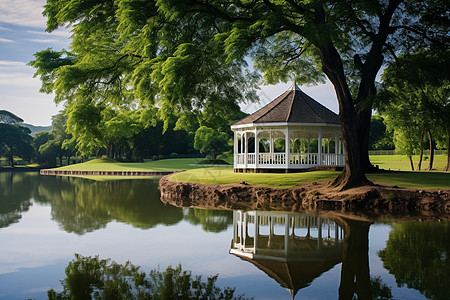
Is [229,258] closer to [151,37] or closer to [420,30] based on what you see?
[151,37]

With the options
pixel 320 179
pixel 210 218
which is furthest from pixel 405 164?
pixel 210 218

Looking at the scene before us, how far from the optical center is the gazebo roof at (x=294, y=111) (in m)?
27.3

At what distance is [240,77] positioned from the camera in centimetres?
2275

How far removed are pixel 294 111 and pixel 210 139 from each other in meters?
35.5

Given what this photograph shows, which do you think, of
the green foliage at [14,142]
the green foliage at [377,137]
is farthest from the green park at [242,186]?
the green foliage at [14,142]

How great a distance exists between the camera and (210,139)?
2480 inches

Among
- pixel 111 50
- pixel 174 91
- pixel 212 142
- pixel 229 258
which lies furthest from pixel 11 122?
pixel 229 258

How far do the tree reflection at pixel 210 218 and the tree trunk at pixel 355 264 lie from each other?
3735 millimetres

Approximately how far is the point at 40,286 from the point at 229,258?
3.64 meters

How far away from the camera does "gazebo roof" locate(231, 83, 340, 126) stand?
27.3 m

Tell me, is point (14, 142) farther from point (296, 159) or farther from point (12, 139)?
point (296, 159)

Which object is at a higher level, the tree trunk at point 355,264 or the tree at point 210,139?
the tree at point 210,139

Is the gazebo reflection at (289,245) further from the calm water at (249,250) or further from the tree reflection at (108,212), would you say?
the tree reflection at (108,212)

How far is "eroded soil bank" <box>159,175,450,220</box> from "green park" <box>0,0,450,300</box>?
0.23 ft
